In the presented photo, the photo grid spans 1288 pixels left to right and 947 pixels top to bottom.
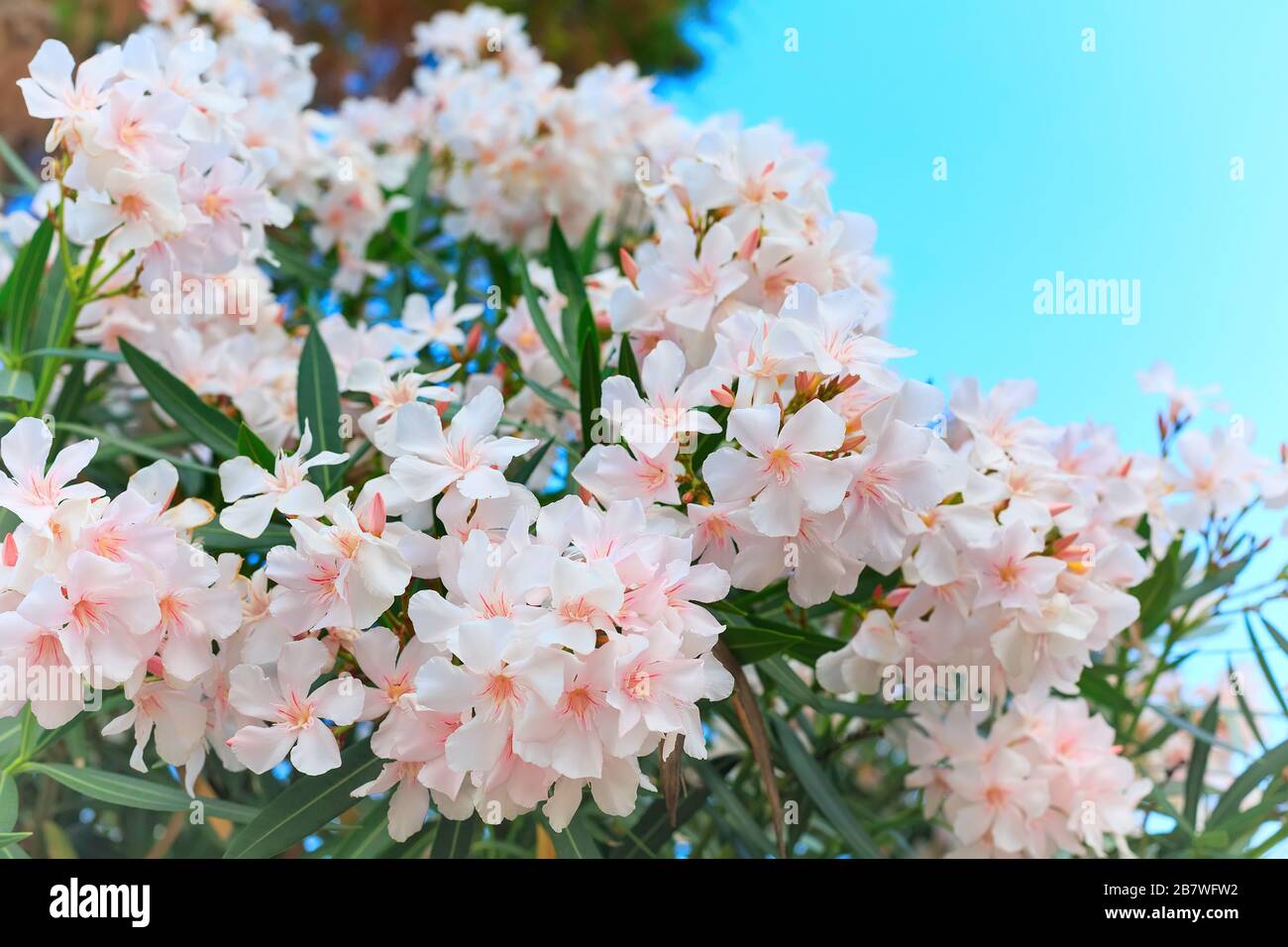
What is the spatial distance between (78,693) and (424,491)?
261 mm

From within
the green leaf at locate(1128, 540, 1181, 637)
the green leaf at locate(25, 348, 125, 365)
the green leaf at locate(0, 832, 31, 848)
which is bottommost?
the green leaf at locate(0, 832, 31, 848)

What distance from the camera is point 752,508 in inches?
27.9

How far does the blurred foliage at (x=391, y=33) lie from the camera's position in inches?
160

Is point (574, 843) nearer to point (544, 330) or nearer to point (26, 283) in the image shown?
point (544, 330)

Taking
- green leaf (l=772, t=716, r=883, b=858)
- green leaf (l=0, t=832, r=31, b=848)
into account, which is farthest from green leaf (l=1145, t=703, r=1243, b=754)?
green leaf (l=0, t=832, r=31, b=848)

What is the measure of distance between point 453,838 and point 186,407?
42 cm

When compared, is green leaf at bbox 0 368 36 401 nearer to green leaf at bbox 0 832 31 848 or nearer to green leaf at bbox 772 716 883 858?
green leaf at bbox 0 832 31 848

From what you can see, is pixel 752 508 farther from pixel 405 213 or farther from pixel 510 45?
pixel 510 45

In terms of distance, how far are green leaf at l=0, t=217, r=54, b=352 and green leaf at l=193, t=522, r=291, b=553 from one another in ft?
1.18

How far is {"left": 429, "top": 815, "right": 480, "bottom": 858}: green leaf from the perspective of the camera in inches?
32.8

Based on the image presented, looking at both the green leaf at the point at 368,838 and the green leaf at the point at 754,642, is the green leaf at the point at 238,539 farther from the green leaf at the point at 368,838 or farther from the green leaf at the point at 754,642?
the green leaf at the point at 754,642

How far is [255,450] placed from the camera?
32.8 inches

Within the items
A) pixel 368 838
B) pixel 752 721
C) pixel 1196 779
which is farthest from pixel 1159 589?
pixel 368 838

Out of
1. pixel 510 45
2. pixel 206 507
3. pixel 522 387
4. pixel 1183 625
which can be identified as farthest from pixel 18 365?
pixel 1183 625
